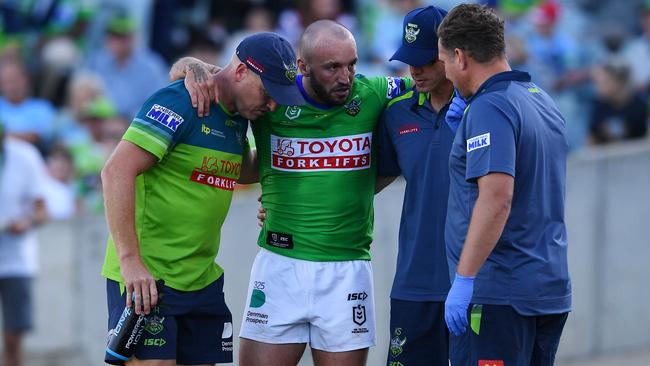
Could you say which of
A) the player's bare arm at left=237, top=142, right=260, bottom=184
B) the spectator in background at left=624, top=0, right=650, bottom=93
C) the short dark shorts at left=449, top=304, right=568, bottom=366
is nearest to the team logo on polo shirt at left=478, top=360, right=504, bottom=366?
the short dark shorts at left=449, top=304, right=568, bottom=366

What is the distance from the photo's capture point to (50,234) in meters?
9.60

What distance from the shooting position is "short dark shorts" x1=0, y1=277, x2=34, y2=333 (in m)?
9.38

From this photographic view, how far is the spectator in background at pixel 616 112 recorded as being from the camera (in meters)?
12.2

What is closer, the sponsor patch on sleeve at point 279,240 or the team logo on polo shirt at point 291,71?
the team logo on polo shirt at point 291,71

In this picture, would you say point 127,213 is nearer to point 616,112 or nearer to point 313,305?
point 313,305

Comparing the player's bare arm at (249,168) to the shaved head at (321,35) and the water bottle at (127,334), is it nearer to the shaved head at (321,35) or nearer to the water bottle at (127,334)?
the shaved head at (321,35)

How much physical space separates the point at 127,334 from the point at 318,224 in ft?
3.61

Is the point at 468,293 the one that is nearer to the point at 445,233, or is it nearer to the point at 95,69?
the point at 445,233

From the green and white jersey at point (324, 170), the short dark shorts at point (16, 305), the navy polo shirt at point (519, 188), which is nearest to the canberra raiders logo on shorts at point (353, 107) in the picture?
the green and white jersey at point (324, 170)

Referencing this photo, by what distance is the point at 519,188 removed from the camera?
519cm

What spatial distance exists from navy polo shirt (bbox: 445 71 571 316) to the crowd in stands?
18.7ft

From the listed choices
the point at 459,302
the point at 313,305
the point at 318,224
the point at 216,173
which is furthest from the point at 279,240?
the point at 459,302

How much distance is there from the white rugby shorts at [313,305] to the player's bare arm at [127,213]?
2.61 feet

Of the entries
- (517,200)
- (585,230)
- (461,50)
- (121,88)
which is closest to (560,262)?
(517,200)
